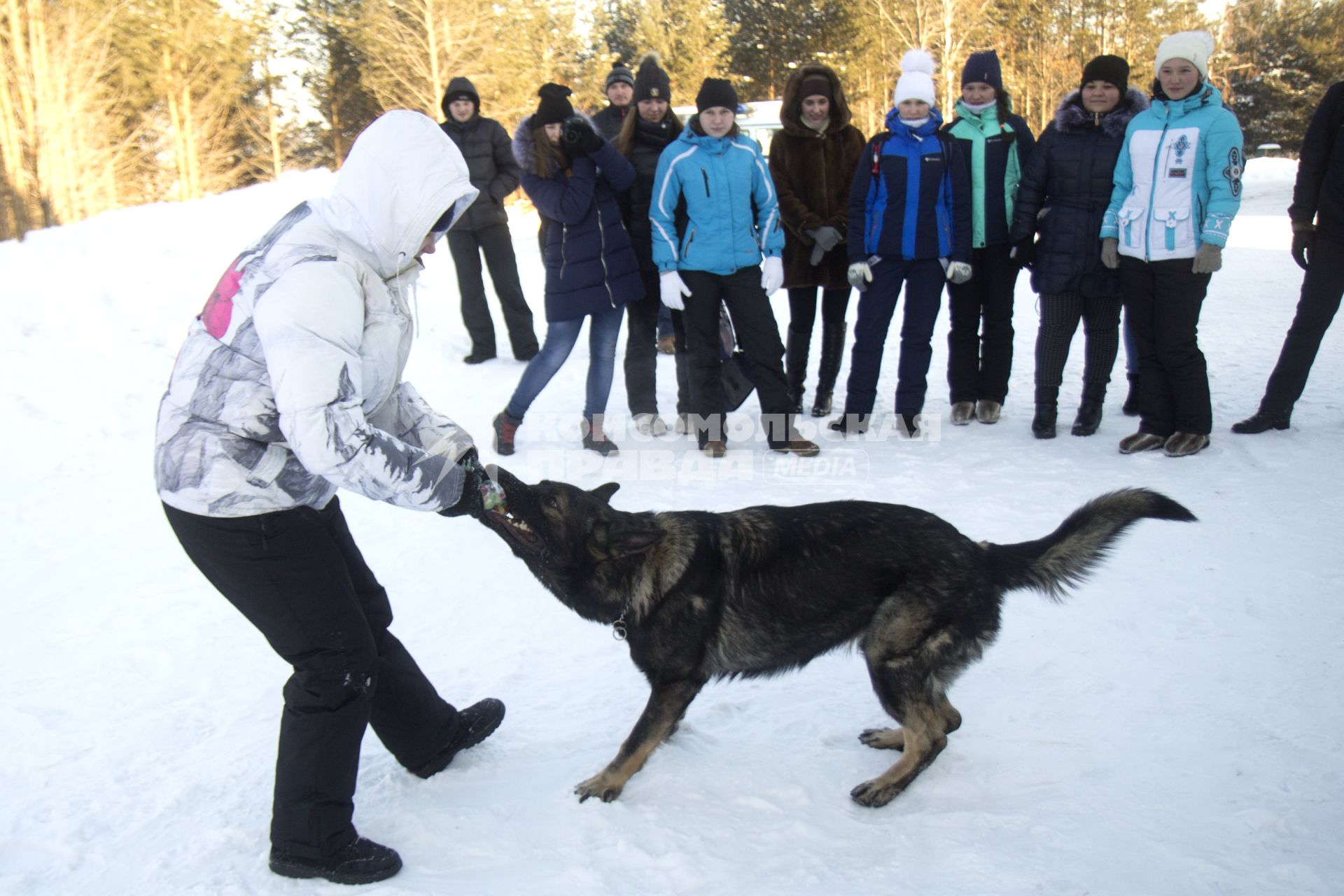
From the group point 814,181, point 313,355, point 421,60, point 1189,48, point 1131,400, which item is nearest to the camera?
point 313,355

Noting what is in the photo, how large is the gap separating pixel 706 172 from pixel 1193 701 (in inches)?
156

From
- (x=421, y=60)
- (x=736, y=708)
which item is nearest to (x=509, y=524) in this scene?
(x=736, y=708)

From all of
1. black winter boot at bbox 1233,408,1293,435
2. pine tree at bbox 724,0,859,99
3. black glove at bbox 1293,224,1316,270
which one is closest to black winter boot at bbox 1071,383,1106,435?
black winter boot at bbox 1233,408,1293,435

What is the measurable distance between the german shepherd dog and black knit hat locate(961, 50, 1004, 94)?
404 centimetres

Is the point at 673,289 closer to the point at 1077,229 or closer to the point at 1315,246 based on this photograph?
the point at 1077,229

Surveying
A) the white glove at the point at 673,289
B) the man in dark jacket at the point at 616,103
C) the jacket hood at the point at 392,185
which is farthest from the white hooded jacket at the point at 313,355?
the man in dark jacket at the point at 616,103

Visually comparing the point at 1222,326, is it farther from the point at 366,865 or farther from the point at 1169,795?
the point at 366,865

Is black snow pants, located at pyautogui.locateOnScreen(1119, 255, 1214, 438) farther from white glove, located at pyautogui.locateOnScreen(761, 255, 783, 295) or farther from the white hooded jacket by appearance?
the white hooded jacket

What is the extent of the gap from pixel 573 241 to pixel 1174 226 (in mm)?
3721

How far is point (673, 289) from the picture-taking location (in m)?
5.77

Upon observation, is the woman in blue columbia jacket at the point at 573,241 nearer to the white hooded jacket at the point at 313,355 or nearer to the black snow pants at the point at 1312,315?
the white hooded jacket at the point at 313,355

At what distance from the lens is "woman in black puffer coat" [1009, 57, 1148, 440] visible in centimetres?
578

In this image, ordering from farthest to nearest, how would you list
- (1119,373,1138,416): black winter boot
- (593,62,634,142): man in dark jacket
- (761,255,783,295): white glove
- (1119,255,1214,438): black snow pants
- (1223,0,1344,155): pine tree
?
(1223,0,1344,155): pine tree
(593,62,634,142): man in dark jacket
(1119,373,1138,416): black winter boot
(761,255,783,295): white glove
(1119,255,1214,438): black snow pants

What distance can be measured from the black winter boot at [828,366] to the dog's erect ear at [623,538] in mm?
4056
